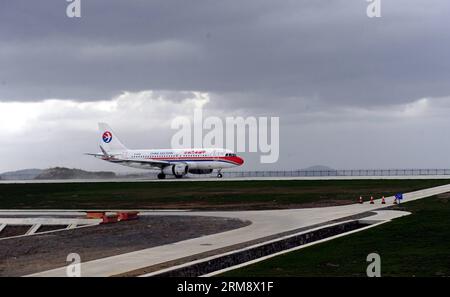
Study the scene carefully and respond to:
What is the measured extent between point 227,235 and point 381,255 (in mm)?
7554

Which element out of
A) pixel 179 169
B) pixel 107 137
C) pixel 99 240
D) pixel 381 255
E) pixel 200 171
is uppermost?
pixel 107 137

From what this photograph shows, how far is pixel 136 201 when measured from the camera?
173 feet

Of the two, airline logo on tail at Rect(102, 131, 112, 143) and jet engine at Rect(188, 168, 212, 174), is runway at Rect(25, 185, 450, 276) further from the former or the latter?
airline logo on tail at Rect(102, 131, 112, 143)

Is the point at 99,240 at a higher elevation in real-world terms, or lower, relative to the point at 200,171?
lower

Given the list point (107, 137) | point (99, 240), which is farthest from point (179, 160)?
point (99, 240)

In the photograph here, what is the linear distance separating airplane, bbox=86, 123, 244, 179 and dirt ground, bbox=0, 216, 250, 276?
54648mm

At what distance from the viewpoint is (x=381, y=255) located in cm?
2175

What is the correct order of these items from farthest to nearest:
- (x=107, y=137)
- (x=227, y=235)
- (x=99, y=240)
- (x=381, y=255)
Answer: (x=107, y=137), (x=99, y=240), (x=227, y=235), (x=381, y=255)

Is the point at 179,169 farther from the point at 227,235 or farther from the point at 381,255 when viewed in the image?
the point at 381,255

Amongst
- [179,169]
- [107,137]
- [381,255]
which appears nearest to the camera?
[381,255]

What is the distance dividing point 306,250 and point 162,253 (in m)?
4.92

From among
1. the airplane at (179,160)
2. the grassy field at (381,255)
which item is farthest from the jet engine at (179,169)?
the grassy field at (381,255)

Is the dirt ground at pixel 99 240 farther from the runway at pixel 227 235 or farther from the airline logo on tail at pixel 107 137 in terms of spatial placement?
the airline logo on tail at pixel 107 137
